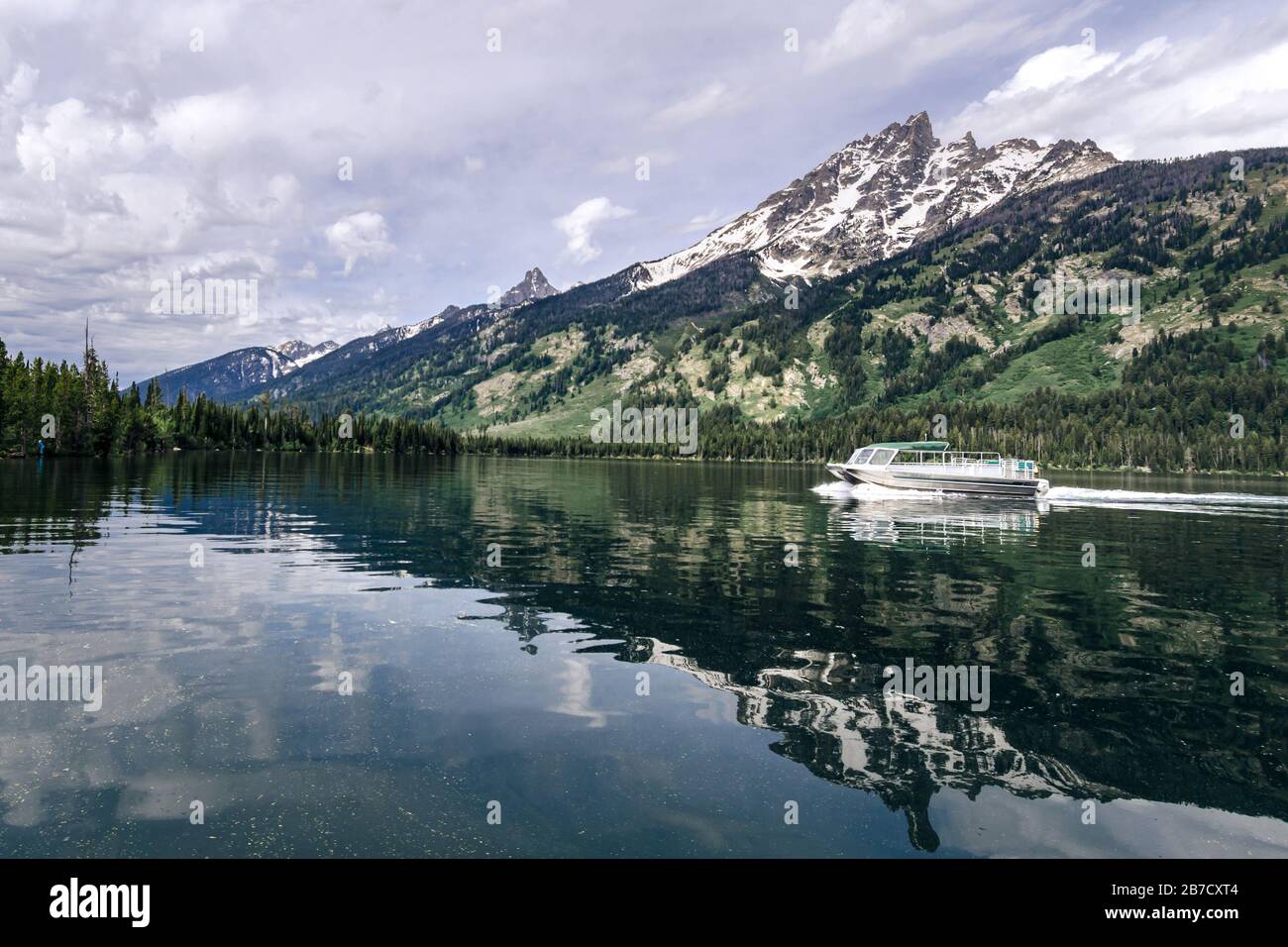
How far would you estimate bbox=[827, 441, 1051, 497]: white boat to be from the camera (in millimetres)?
110750

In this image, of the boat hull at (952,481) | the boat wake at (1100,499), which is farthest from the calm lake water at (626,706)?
the boat hull at (952,481)

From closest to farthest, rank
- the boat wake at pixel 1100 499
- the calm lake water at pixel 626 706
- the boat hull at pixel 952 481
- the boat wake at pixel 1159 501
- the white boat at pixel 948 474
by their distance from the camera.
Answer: the calm lake water at pixel 626 706
the boat wake at pixel 1100 499
the boat wake at pixel 1159 501
the boat hull at pixel 952 481
the white boat at pixel 948 474

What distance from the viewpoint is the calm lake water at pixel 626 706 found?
36.9ft

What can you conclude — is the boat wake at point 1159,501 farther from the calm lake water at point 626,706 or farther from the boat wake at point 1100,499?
the calm lake water at point 626,706

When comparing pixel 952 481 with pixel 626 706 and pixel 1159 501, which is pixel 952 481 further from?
pixel 626 706

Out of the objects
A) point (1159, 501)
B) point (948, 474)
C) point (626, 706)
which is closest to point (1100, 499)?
point (1159, 501)

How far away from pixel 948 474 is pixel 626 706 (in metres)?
111

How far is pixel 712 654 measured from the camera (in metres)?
21.8

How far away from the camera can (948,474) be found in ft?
379

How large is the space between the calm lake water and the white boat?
71443mm

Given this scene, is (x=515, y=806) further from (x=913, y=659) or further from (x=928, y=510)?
(x=928, y=510)

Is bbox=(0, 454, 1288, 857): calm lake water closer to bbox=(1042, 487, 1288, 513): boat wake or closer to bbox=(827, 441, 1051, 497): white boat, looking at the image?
bbox=(1042, 487, 1288, 513): boat wake

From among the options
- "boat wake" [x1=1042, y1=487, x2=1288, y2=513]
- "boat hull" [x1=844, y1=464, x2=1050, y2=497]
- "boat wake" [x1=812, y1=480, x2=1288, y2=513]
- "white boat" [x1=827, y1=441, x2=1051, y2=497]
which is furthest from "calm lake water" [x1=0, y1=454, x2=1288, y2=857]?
"white boat" [x1=827, y1=441, x2=1051, y2=497]

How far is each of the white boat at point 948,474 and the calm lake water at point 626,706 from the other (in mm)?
71443
